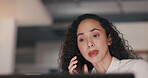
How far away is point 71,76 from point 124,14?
365cm

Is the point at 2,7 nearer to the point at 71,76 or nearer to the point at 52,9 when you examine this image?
the point at 52,9

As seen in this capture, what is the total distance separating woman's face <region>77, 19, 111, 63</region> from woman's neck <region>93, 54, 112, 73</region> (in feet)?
0.05

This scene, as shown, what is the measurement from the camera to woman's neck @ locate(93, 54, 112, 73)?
1021 mm

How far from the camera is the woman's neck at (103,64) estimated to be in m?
1.02

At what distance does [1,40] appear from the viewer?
3320 mm

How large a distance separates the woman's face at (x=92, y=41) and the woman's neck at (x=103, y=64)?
0.01 meters

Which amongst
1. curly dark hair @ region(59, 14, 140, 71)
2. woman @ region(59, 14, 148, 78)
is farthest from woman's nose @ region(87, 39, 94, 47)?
curly dark hair @ region(59, 14, 140, 71)

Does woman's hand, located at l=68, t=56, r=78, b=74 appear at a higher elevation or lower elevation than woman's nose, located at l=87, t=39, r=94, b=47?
lower

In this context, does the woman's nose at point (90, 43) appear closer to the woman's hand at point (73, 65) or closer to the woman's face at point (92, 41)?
the woman's face at point (92, 41)

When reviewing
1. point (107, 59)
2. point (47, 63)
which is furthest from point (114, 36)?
point (47, 63)

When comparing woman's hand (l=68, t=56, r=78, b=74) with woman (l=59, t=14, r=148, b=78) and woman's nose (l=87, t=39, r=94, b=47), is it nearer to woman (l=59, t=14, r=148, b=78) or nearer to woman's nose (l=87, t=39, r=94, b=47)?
woman (l=59, t=14, r=148, b=78)

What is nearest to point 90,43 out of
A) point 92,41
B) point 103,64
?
point 92,41

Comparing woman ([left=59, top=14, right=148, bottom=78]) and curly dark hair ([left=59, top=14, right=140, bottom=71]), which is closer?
woman ([left=59, top=14, right=148, bottom=78])

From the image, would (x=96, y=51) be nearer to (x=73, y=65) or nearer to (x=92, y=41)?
(x=92, y=41)
